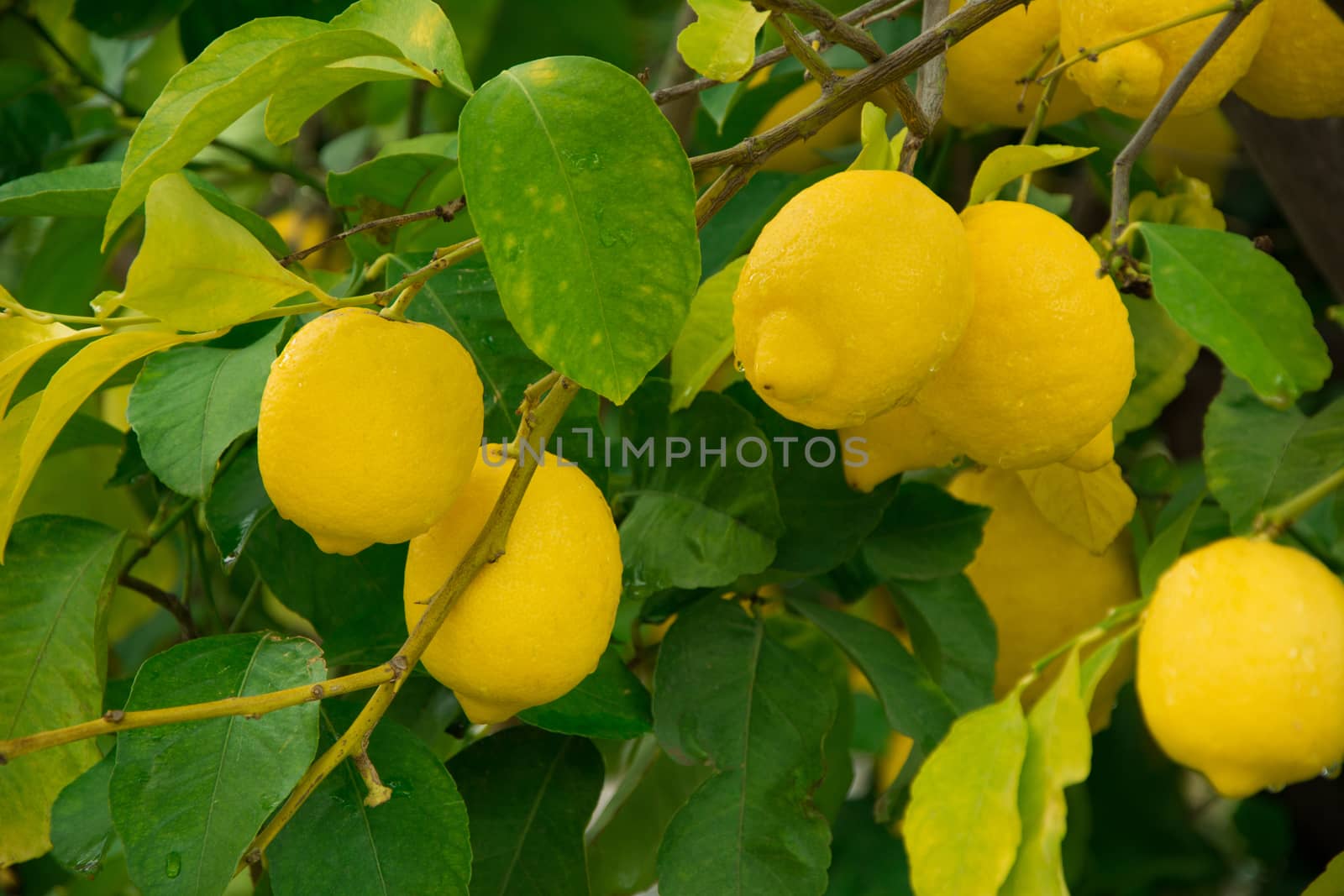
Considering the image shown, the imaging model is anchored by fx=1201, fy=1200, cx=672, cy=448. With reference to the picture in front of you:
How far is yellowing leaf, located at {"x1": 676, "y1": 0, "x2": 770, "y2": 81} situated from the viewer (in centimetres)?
46

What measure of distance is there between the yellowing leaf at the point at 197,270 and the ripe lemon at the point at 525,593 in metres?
0.12

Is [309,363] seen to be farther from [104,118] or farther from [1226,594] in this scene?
[104,118]

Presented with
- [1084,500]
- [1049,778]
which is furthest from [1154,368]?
[1049,778]

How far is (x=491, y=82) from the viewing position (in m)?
0.45

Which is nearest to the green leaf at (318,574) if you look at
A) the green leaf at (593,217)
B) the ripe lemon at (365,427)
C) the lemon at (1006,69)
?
the ripe lemon at (365,427)

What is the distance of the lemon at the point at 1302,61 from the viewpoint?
0.63 m

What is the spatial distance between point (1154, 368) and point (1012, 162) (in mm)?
297

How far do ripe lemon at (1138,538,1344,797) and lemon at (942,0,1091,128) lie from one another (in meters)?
0.32

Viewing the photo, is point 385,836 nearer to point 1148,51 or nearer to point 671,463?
point 671,463

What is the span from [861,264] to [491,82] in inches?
6.1

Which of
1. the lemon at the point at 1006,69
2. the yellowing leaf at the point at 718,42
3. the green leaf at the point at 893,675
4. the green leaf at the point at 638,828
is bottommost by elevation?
the green leaf at the point at 638,828

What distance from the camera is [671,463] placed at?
2.35 ft

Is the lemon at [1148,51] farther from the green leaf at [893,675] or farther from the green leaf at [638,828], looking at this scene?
the green leaf at [638,828]

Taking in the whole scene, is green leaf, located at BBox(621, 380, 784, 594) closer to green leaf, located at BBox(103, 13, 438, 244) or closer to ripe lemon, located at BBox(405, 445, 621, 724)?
ripe lemon, located at BBox(405, 445, 621, 724)
